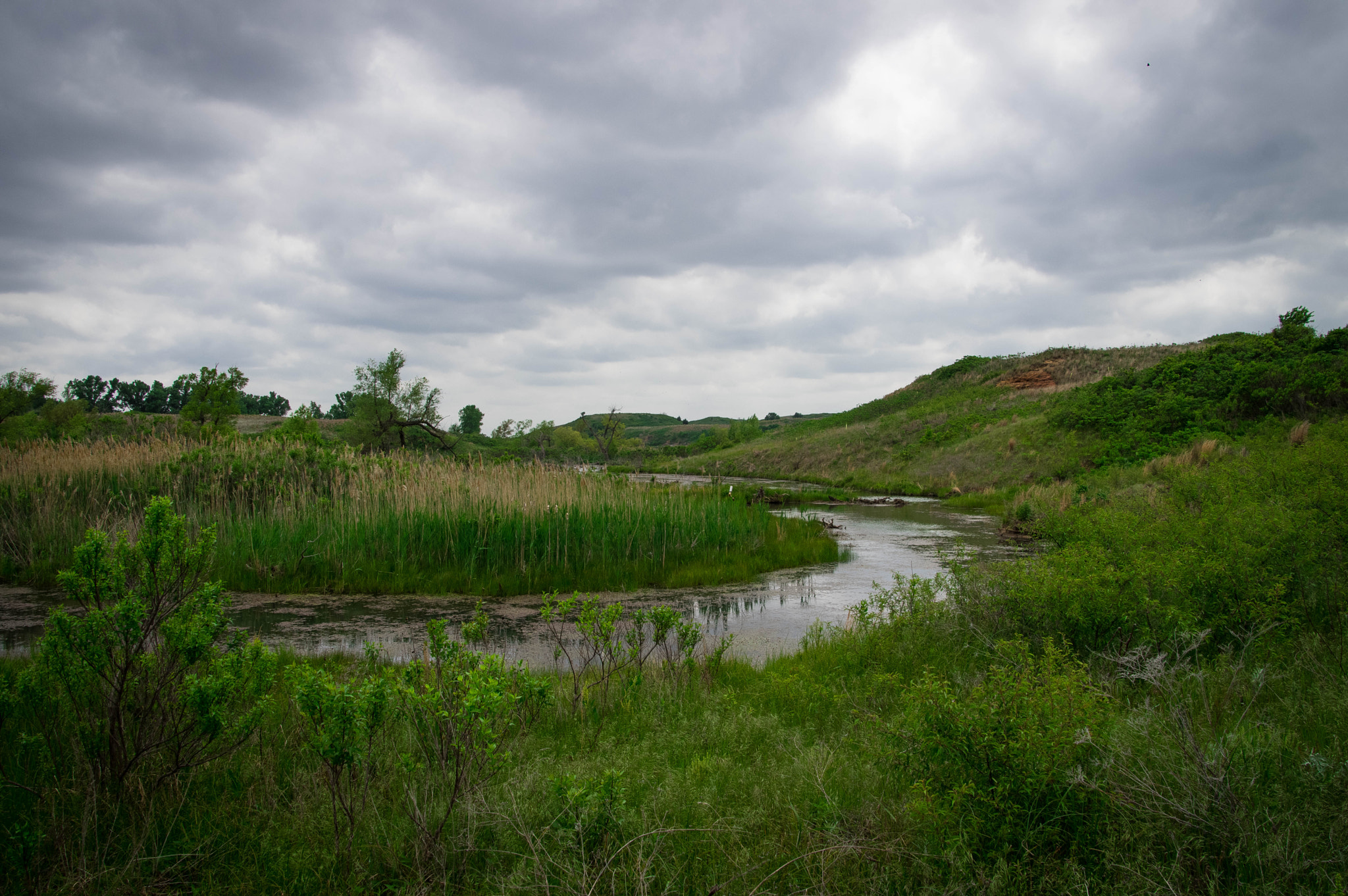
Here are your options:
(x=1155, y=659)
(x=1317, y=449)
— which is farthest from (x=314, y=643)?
(x=1317, y=449)

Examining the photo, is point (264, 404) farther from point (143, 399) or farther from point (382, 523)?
point (382, 523)

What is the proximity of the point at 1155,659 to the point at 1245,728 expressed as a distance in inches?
22.3

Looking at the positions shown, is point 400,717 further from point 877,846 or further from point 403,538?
point 403,538

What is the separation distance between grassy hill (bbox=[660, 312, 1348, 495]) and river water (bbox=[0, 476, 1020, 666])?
210 inches

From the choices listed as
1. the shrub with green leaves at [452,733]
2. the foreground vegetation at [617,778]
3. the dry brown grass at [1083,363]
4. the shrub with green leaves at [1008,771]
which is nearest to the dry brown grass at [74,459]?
the foreground vegetation at [617,778]

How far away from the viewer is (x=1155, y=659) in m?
3.83

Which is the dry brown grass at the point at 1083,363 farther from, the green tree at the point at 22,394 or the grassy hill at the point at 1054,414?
the green tree at the point at 22,394

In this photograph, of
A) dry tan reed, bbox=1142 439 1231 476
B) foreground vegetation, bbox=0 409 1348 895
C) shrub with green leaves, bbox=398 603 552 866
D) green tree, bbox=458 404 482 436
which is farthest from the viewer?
green tree, bbox=458 404 482 436

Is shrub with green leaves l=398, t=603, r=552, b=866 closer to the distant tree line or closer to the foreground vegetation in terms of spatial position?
the foreground vegetation

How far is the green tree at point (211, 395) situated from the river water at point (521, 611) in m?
17.0

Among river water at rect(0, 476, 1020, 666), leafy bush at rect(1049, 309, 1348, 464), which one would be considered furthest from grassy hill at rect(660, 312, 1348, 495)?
river water at rect(0, 476, 1020, 666)

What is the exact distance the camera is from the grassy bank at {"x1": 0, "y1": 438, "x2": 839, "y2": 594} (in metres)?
10.1

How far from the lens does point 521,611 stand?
891 centimetres

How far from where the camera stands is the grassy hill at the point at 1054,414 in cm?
2052
